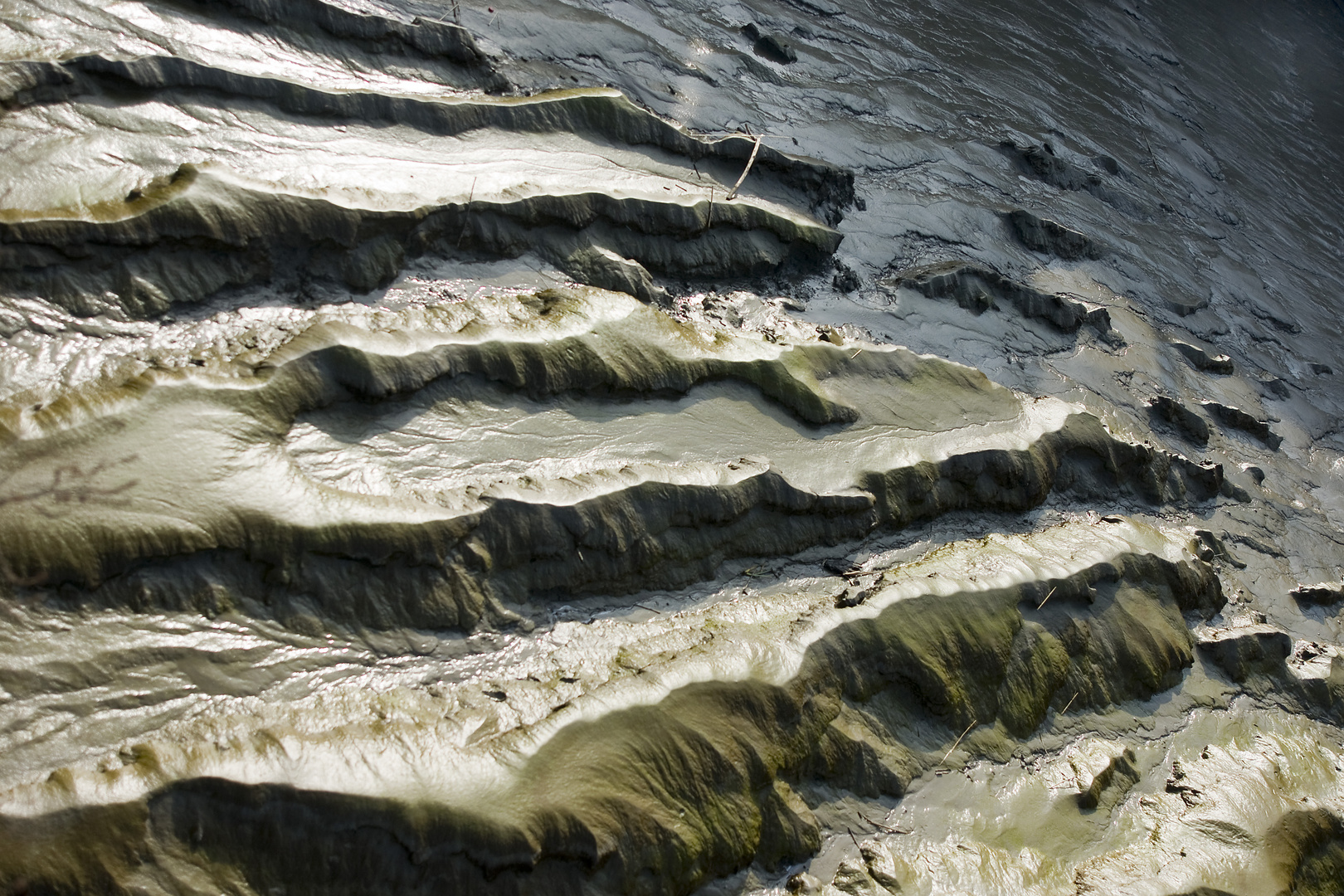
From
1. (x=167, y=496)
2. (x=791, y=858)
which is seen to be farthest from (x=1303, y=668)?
(x=167, y=496)

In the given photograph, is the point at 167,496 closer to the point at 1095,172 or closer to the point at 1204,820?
the point at 1204,820

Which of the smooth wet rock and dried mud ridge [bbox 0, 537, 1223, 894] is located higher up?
the smooth wet rock

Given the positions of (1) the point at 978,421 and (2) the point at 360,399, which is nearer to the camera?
(2) the point at 360,399

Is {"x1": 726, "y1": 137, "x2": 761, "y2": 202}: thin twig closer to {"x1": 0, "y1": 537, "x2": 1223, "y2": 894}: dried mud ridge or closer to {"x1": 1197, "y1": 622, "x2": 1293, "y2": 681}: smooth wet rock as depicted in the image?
{"x1": 0, "y1": 537, "x2": 1223, "y2": 894}: dried mud ridge

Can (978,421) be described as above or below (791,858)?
above

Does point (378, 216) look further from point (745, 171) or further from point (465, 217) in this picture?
point (745, 171)

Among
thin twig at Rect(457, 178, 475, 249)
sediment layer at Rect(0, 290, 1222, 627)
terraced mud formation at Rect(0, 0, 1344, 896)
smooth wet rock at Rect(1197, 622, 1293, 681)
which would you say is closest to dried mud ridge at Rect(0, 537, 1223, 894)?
terraced mud formation at Rect(0, 0, 1344, 896)

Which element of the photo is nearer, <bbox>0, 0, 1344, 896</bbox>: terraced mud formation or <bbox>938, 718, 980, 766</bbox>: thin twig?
<bbox>0, 0, 1344, 896</bbox>: terraced mud formation

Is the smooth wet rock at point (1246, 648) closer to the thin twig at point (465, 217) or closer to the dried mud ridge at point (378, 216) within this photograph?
the dried mud ridge at point (378, 216)
